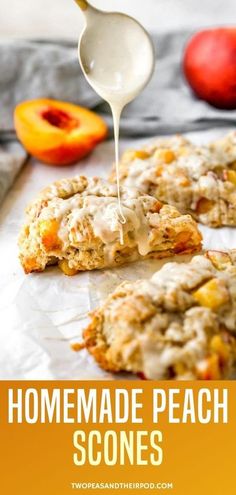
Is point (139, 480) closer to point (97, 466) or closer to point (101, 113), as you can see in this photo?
point (97, 466)

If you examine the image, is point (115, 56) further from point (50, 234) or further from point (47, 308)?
point (47, 308)

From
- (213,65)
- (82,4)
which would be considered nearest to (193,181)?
(82,4)

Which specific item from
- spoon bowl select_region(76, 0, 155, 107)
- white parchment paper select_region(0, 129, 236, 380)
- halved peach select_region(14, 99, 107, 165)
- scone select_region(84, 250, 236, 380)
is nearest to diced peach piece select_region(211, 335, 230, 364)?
scone select_region(84, 250, 236, 380)

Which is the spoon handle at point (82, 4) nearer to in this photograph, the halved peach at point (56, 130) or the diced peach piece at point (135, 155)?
the diced peach piece at point (135, 155)

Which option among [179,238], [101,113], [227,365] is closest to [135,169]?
[179,238]

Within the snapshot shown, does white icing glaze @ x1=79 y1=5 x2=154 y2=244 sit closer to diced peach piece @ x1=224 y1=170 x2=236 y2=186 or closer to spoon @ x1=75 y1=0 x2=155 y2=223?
spoon @ x1=75 y1=0 x2=155 y2=223

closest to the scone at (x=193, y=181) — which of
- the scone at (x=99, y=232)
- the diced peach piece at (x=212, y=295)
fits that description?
the scone at (x=99, y=232)
